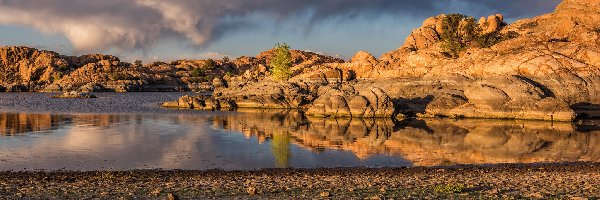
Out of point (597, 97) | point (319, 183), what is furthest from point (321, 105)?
point (319, 183)

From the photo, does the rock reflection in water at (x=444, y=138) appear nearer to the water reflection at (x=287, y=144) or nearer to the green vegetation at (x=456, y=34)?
the water reflection at (x=287, y=144)

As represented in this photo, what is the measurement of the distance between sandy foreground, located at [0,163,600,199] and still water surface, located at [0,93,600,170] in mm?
4374

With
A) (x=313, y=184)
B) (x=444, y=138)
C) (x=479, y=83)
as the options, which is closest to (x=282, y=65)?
(x=479, y=83)

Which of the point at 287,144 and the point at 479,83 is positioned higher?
the point at 479,83

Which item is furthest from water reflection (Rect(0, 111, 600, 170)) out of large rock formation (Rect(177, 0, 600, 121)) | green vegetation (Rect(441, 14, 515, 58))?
green vegetation (Rect(441, 14, 515, 58))

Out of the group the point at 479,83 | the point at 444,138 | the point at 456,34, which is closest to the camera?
the point at 444,138

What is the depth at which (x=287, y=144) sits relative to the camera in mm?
46844

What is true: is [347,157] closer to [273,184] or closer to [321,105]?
[273,184]

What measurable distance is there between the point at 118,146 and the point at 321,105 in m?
42.4

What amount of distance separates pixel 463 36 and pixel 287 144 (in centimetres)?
9518

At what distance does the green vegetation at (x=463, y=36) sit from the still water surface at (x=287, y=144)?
5242cm

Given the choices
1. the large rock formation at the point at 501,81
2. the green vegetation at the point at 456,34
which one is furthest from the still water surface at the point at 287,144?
the green vegetation at the point at 456,34

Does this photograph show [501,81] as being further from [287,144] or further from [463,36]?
[463,36]

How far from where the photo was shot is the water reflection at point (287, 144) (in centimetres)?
3569
